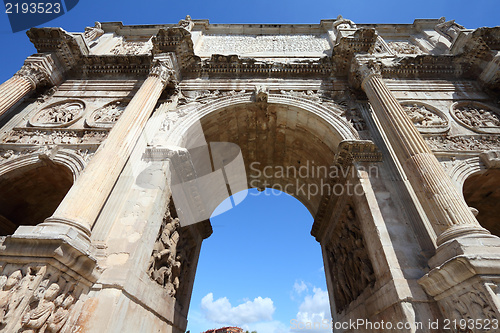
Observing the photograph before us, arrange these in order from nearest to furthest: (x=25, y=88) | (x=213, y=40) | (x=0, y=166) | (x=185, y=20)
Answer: (x=0, y=166) < (x=25, y=88) < (x=185, y=20) < (x=213, y=40)

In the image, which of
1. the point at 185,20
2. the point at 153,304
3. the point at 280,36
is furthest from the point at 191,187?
the point at 280,36

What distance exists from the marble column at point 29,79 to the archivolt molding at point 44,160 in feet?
4.69

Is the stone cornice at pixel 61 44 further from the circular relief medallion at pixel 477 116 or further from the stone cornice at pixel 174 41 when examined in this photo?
the circular relief medallion at pixel 477 116

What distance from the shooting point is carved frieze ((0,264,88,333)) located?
3.05 meters

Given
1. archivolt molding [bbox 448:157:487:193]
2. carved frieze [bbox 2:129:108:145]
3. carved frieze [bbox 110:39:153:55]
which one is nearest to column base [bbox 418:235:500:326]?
archivolt molding [bbox 448:157:487:193]

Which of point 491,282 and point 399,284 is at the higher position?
point 399,284

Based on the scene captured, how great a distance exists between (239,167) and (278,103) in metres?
3.76

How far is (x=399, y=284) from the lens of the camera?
14.2ft

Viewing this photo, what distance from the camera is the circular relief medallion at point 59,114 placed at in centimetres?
757

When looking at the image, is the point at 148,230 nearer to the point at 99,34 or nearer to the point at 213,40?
the point at 213,40

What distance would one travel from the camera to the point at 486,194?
6.88 metres

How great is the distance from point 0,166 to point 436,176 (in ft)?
33.9

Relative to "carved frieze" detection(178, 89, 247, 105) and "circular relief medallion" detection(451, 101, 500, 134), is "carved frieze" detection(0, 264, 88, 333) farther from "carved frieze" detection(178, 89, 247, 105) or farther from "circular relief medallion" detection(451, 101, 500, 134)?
"circular relief medallion" detection(451, 101, 500, 134)

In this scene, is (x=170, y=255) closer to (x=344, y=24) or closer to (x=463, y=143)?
(x=463, y=143)
